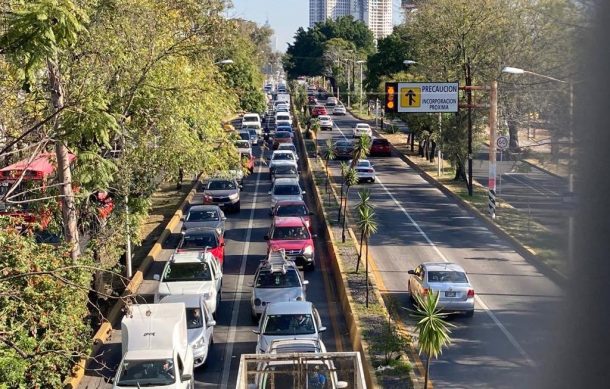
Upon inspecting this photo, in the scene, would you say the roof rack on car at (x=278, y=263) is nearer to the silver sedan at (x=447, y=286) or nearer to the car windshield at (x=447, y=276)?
the silver sedan at (x=447, y=286)

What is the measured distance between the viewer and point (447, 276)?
58.4 ft

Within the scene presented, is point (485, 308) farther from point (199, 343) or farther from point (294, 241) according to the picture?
point (199, 343)

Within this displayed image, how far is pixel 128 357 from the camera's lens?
12758 millimetres

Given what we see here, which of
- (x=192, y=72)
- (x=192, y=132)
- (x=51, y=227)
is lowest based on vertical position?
(x=51, y=227)

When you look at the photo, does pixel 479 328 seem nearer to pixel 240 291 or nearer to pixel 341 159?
pixel 240 291

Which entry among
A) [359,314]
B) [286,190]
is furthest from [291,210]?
[359,314]

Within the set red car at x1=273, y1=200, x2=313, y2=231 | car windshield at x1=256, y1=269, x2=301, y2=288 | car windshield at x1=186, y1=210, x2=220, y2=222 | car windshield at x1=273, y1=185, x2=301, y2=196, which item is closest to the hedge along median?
red car at x1=273, y1=200, x2=313, y2=231

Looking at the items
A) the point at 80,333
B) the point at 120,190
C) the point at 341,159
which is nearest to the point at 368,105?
the point at 341,159

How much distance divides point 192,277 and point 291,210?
896 centimetres

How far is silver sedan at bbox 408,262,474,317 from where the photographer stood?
1706cm

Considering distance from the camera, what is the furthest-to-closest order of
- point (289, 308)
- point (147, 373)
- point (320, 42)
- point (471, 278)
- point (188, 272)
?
point (320, 42)
point (471, 278)
point (188, 272)
point (289, 308)
point (147, 373)

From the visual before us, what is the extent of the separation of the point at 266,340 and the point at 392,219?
16276 millimetres

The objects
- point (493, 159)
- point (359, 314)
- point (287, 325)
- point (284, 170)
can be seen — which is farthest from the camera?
point (284, 170)

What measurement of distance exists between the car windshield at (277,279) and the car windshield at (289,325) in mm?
3023
